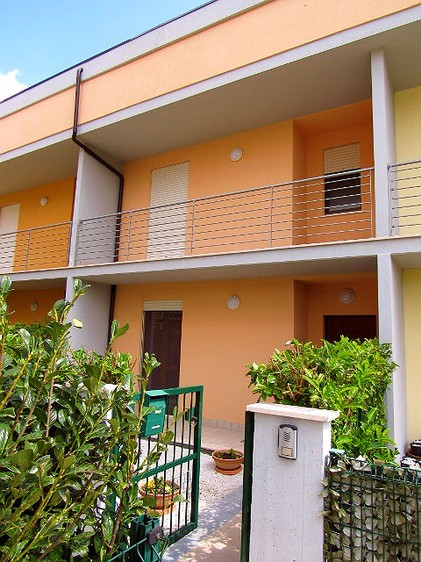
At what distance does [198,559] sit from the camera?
364 centimetres

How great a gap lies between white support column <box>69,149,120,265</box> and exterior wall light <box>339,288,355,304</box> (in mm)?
6051

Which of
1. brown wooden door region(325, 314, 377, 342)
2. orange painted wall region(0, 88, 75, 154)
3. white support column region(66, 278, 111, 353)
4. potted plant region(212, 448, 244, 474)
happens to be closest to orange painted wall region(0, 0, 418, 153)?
orange painted wall region(0, 88, 75, 154)

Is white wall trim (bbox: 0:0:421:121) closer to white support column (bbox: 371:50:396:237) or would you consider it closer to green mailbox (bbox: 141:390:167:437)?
white support column (bbox: 371:50:396:237)

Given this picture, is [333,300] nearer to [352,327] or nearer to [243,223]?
[352,327]

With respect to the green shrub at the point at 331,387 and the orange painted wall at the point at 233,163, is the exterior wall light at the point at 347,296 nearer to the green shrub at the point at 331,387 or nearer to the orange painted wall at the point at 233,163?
the orange painted wall at the point at 233,163

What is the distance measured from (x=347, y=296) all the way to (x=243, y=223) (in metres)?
2.87

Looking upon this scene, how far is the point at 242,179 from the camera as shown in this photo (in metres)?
9.48

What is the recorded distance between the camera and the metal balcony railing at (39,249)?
501 inches

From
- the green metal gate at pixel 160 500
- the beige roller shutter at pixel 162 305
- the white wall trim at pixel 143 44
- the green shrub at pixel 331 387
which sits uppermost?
the white wall trim at pixel 143 44

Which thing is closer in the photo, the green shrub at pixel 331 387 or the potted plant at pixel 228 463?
the green shrub at pixel 331 387

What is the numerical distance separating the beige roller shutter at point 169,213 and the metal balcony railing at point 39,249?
3.20 metres

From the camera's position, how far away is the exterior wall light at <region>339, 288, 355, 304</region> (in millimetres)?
8625

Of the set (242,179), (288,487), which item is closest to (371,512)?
(288,487)

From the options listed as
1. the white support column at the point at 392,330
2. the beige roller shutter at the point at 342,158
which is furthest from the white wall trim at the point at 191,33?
the white support column at the point at 392,330
